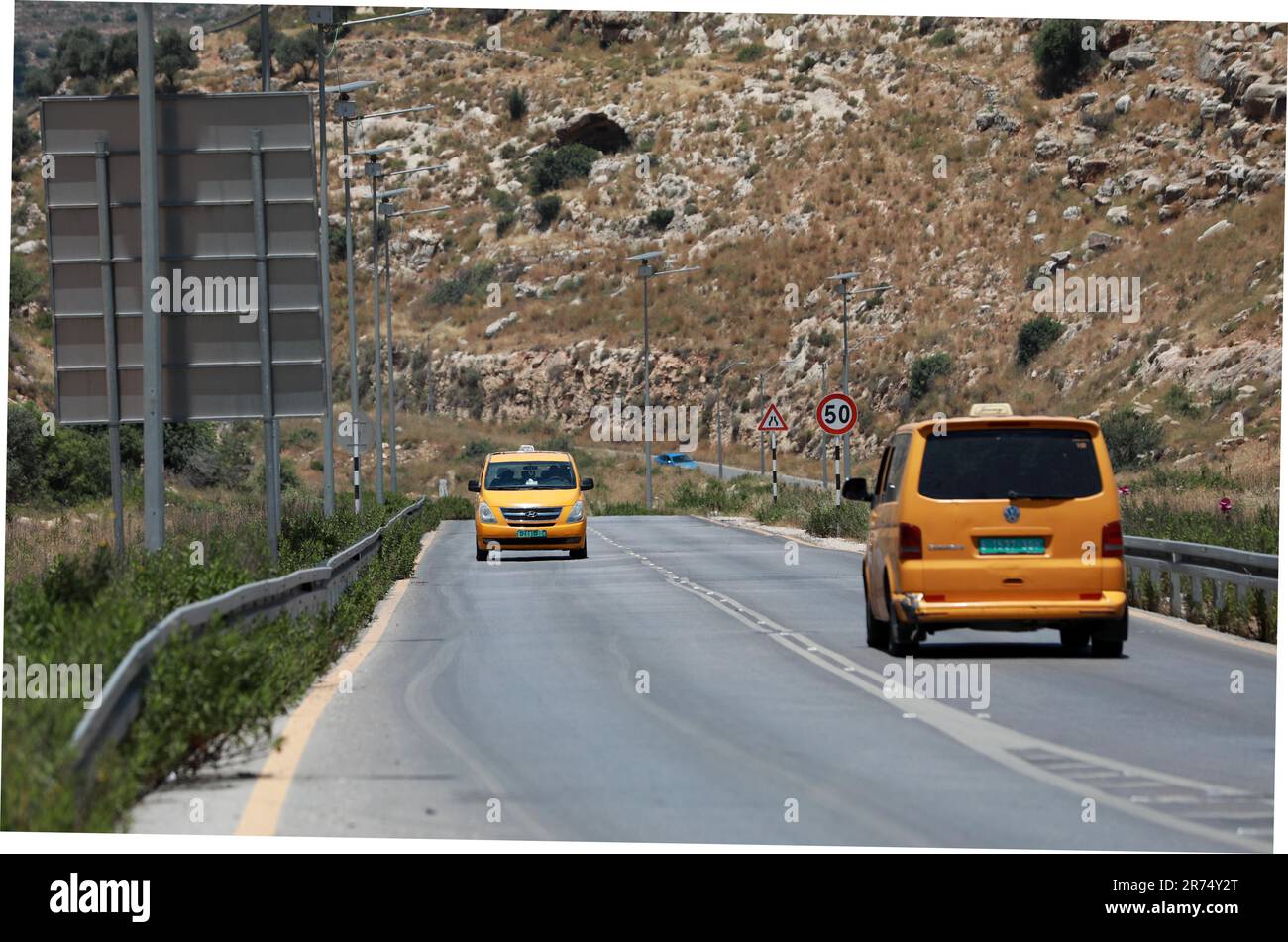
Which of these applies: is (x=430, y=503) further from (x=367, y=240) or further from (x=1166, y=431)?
(x=367, y=240)

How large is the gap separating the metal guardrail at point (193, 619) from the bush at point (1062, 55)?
94.2 meters

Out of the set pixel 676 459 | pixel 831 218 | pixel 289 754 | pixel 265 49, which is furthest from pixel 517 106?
pixel 289 754

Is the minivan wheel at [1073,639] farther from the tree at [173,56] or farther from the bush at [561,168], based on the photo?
the tree at [173,56]

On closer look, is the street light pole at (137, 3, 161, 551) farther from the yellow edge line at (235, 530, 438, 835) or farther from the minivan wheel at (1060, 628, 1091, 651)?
the minivan wheel at (1060, 628, 1091, 651)

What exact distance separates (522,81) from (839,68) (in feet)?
96.0

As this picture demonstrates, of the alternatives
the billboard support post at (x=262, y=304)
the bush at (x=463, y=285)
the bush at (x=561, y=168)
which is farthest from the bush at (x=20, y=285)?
the billboard support post at (x=262, y=304)

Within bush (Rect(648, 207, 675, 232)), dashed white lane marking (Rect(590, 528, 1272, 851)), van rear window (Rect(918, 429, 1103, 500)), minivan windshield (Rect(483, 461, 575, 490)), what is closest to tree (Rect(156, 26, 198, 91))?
bush (Rect(648, 207, 675, 232))

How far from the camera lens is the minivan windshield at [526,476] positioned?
39938 mm

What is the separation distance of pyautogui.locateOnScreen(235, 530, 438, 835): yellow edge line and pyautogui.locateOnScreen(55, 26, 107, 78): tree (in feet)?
493

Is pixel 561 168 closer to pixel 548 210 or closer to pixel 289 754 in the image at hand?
pixel 548 210

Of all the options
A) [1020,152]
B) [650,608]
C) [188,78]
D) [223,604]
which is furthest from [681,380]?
[223,604]

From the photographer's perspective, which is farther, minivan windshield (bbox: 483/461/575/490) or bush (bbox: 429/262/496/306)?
bush (bbox: 429/262/496/306)

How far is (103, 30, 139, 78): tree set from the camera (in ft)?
525

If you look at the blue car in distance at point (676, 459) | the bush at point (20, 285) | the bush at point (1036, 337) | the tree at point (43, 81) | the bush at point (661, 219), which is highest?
the tree at point (43, 81)
